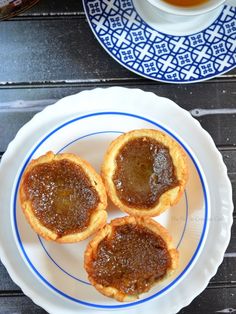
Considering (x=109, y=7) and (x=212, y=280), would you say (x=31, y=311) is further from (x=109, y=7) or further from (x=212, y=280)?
(x=109, y=7)

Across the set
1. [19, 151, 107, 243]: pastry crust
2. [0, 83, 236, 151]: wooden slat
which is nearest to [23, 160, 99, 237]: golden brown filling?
[19, 151, 107, 243]: pastry crust

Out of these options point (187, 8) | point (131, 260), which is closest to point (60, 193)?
point (131, 260)

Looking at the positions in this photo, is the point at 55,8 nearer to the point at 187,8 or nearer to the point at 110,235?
the point at 187,8

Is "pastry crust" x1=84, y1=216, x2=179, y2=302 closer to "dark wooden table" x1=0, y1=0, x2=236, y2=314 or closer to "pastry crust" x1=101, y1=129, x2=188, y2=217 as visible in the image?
"pastry crust" x1=101, y1=129, x2=188, y2=217

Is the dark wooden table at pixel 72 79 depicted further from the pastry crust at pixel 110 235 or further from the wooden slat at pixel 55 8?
the pastry crust at pixel 110 235

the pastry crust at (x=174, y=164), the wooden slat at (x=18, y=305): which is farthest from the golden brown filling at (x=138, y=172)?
the wooden slat at (x=18, y=305)
